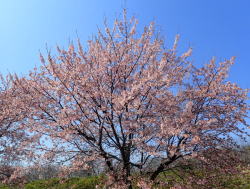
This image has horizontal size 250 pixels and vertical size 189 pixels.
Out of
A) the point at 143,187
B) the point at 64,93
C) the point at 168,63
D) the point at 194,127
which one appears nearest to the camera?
the point at 143,187

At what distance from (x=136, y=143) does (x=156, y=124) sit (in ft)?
4.15

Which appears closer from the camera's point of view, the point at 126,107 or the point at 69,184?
the point at 126,107

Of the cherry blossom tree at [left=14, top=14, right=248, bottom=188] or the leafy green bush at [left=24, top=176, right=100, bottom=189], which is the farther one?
the leafy green bush at [left=24, top=176, right=100, bottom=189]

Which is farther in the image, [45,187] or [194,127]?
[45,187]

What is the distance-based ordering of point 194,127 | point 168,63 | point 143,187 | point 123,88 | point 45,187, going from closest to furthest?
point 143,187 → point 194,127 → point 123,88 → point 168,63 → point 45,187

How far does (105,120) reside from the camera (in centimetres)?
695

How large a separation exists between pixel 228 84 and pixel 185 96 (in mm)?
1540

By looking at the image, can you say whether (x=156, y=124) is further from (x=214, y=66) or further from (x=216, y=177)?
(x=214, y=66)

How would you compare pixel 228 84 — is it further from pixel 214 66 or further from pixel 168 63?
pixel 168 63

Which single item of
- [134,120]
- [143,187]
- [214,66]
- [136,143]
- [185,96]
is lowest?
[143,187]

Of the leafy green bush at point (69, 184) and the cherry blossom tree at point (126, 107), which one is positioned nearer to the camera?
the cherry blossom tree at point (126, 107)

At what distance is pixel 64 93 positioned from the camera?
7.53 meters

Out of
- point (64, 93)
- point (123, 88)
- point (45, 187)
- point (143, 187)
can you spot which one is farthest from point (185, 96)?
point (45, 187)

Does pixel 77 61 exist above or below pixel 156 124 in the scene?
above
